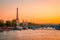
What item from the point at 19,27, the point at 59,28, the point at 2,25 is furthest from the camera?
the point at 59,28

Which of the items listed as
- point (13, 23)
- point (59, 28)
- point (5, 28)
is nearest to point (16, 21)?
point (13, 23)

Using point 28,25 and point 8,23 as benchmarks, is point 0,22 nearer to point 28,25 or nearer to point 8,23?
point 8,23

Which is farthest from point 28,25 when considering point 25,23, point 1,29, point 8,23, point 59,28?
point 59,28

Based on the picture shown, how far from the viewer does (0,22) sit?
15.5 m

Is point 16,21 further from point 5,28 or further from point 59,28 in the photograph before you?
point 59,28

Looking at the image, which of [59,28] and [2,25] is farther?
[59,28]

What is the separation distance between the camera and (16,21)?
1577cm

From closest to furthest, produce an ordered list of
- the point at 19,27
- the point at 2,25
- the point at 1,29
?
the point at 1,29
the point at 2,25
the point at 19,27

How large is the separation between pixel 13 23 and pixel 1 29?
201 cm

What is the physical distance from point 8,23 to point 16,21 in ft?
2.30

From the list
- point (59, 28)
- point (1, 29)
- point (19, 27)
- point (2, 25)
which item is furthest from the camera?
point (59, 28)

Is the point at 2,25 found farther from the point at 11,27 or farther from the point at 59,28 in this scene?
the point at 59,28

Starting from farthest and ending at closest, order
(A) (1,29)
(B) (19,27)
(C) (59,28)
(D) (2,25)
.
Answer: (C) (59,28)
(B) (19,27)
(D) (2,25)
(A) (1,29)

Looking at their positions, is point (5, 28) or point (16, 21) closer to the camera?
point (5, 28)
